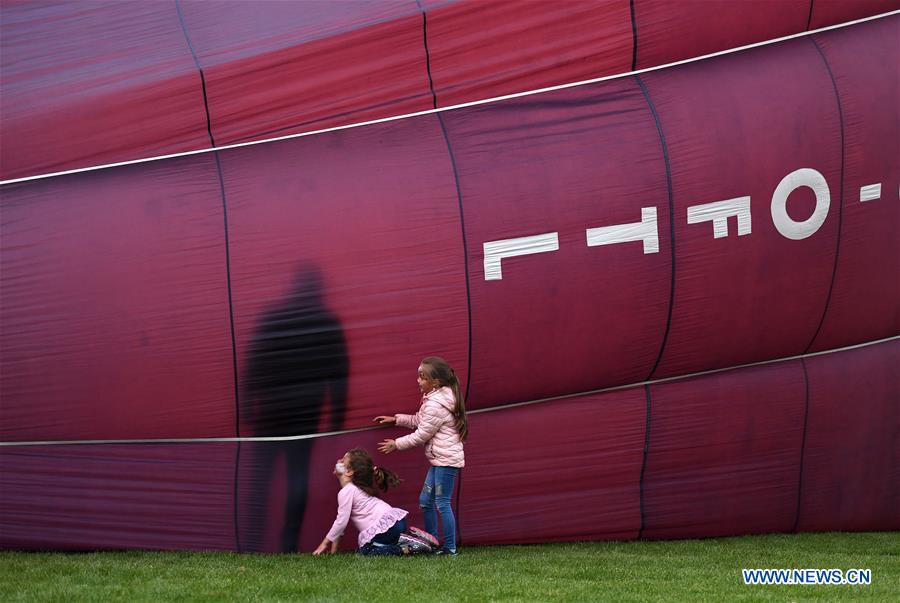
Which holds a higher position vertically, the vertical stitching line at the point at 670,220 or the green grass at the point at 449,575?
the vertical stitching line at the point at 670,220

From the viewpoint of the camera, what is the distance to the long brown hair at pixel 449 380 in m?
6.38

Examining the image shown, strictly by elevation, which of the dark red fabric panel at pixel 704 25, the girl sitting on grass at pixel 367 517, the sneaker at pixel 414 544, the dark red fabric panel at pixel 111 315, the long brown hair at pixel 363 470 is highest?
the dark red fabric panel at pixel 704 25

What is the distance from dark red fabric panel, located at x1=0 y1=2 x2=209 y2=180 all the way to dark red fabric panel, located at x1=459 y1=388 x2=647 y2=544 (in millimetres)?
2509

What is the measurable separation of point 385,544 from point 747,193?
3.22m

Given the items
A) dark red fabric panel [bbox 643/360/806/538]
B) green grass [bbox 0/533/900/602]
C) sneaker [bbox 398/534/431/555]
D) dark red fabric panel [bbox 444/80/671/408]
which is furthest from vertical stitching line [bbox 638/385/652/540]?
sneaker [bbox 398/534/431/555]

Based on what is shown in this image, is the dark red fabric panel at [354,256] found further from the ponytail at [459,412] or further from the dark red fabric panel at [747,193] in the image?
the dark red fabric panel at [747,193]

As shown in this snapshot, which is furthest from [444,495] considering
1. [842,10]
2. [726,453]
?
[842,10]

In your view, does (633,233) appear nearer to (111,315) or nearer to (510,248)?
(510,248)

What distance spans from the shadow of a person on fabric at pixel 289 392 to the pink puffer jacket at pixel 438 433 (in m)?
0.53

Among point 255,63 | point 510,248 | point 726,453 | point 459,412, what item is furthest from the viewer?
point 726,453

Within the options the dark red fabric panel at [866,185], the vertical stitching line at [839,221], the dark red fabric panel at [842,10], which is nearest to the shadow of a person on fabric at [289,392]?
the vertical stitching line at [839,221]

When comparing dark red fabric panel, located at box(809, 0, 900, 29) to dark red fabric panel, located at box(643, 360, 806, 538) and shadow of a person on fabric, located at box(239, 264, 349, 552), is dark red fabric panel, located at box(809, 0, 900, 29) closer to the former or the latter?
dark red fabric panel, located at box(643, 360, 806, 538)

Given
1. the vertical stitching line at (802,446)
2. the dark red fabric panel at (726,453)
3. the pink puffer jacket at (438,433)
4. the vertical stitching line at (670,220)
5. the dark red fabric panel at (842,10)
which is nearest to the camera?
the pink puffer jacket at (438,433)

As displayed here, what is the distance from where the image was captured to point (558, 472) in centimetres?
718
